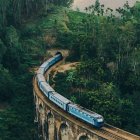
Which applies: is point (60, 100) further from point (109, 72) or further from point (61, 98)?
point (109, 72)

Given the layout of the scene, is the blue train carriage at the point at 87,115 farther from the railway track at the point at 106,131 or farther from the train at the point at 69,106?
the railway track at the point at 106,131

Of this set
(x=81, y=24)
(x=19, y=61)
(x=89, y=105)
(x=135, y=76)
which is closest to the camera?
(x=89, y=105)

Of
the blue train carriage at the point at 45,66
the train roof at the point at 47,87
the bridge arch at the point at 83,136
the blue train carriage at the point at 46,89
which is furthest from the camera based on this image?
the blue train carriage at the point at 45,66

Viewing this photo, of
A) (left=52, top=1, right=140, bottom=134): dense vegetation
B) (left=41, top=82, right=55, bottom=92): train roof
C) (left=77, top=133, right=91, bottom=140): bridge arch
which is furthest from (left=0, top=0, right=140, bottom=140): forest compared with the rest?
(left=77, top=133, right=91, bottom=140): bridge arch

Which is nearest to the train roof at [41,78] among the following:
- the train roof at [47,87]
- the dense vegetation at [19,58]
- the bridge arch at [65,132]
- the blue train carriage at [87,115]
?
the train roof at [47,87]

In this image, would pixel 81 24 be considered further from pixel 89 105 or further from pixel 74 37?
pixel 89 105

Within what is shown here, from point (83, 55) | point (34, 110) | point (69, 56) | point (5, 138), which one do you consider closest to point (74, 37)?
point (69, 56)

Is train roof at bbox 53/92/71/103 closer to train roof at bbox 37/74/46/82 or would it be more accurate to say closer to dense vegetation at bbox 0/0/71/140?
dense vegetation at bbox 0/0/71/140
